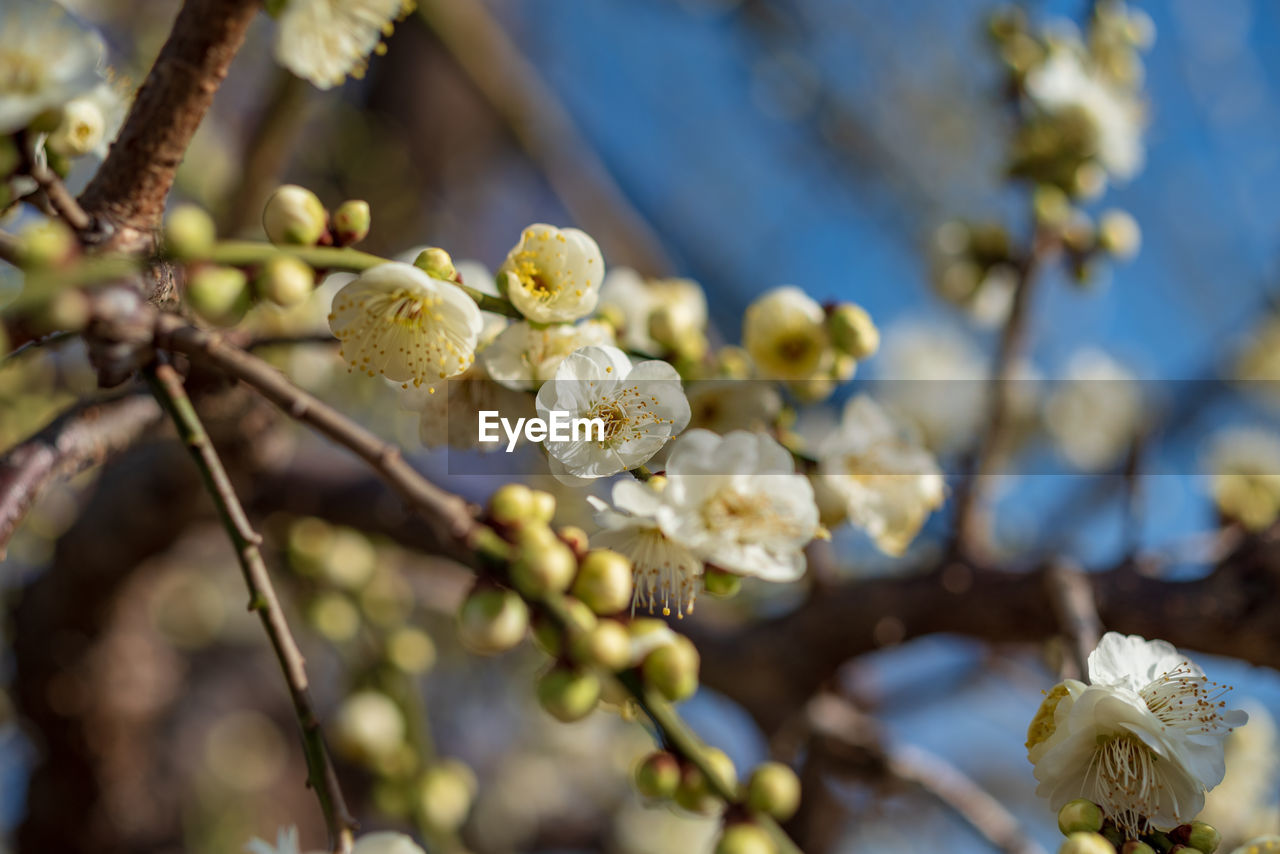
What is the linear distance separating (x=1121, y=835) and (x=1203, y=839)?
0.04 metres

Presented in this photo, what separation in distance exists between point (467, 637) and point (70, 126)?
1.54 ft

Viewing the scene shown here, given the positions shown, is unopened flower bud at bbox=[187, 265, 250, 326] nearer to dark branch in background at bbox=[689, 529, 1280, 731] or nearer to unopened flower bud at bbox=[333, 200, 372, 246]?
unopened flower bud at bbox=[333, 200, 372, 246]

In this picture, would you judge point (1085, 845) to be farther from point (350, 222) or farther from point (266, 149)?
point (266, 149)

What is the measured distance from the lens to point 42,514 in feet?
5.75

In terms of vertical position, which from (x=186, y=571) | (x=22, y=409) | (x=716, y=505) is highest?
(x=716, y=505)

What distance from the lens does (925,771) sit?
1092 mm

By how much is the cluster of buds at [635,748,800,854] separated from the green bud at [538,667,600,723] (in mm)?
64

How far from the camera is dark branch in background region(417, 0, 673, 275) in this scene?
87.9 inches

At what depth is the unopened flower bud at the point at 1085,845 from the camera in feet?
1.60

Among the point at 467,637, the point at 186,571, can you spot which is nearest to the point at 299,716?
the point at 467,637

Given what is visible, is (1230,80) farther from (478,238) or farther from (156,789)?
(156,789)

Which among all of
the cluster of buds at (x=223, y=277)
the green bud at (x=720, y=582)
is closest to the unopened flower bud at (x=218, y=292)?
the cluster of buds at (x=223, y=277)

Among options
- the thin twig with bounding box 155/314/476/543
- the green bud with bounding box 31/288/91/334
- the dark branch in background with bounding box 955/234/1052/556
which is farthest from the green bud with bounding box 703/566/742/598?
the dark branch in background with bounding box 955/234/1052/556

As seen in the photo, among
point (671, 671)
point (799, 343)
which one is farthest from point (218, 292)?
point (799, 343)
